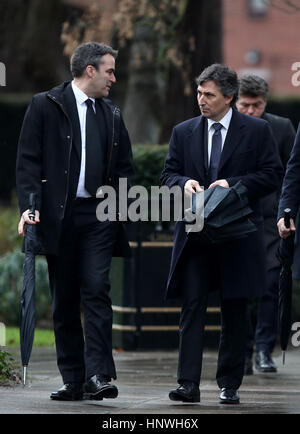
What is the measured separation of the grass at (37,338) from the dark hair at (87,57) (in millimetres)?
4269

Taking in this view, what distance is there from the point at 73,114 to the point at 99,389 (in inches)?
64.0

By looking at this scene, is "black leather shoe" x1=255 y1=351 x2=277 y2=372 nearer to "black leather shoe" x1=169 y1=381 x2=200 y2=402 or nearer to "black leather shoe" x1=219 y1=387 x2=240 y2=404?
"black leather shoe" x1=219 y1=387 x2=240 y2=404

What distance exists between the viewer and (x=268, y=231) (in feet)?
30.7

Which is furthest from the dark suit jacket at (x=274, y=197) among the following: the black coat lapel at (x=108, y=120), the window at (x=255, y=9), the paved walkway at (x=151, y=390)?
the window at (x=255, y=9)

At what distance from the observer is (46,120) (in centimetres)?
717

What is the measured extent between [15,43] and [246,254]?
50.4 feet

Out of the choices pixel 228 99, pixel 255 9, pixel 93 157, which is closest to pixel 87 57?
pixel 93 157

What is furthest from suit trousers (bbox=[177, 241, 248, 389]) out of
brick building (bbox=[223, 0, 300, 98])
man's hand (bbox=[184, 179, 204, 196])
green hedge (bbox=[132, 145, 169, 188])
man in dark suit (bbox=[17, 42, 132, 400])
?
brick building (bbox=[223, 0, 300, 98])

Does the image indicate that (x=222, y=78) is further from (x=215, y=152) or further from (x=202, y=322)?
(x=202, y=322)

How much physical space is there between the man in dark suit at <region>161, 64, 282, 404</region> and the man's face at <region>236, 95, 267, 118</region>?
Answer: 5.10 ft

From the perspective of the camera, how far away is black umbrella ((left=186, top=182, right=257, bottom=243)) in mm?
6945

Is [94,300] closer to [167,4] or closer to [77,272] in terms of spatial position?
[77,272]

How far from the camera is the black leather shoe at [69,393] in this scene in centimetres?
709
